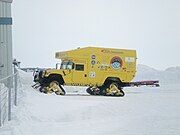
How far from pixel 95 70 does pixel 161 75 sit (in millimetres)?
14892

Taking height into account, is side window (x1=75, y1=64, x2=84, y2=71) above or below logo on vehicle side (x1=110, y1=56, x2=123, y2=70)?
below

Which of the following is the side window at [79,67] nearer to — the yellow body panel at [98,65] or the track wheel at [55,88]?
the yellow body panel at [98,65]

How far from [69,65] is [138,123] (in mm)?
12070

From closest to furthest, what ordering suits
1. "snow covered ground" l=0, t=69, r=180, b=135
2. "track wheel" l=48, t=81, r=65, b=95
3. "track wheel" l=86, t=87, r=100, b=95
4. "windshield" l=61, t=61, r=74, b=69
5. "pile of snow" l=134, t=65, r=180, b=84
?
"snow covered ground" l=0, t=69, r=180, b=135, "track wheel" l=48, t=81, r=65, b=95, "windshield" l=61, t=61, r=74, b=69, "track wheel" l=86, t=87, r=100, b=95, "pile of snow" l=134, t=65, r=180, b=84

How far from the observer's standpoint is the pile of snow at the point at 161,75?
31.9 m

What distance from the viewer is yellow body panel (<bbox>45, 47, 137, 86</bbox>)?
66.0 feet

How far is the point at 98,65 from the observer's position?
20.5 meters

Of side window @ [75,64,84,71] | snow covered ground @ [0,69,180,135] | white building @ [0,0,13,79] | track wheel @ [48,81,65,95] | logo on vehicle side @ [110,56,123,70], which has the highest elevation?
white building @ [0,0,13,79]

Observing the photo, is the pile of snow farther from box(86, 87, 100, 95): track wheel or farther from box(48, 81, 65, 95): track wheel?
box(48, 81, 65, 95): track wheel

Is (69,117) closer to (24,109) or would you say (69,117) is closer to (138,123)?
(24,109)

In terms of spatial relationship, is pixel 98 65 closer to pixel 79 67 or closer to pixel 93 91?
pixel 79 67

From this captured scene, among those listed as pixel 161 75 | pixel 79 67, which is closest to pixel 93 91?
pixel 79 67

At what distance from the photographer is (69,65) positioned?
65.9 feet

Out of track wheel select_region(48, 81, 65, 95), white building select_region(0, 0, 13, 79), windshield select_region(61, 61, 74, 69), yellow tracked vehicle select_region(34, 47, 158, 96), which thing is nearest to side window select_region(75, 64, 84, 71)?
yellow tracked vehicle select_region(34, 47, 158, 96)
